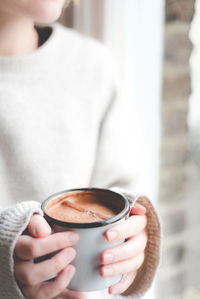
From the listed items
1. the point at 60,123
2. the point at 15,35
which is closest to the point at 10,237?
the point at 60,123

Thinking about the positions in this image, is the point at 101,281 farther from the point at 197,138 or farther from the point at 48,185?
the point at 197,138

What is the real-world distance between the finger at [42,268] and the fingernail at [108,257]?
36 millimetres

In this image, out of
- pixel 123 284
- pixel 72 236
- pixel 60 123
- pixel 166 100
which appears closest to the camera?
pixel 72 236

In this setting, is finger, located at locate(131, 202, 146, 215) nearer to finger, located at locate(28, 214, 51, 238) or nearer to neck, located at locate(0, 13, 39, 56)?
finger, located at locate(28, 214, 51, 238)

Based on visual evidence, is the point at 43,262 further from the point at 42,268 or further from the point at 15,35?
the point at 15,35

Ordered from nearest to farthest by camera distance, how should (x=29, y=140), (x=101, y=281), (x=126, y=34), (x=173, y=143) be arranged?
(x=101, y=281) < (x=29, y=140) < (x=126, y=34) < (x=173, y=143)

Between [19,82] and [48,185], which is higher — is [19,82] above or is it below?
above

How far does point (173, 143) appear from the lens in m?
1.04

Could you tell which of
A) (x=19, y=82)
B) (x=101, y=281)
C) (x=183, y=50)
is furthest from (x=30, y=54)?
(x=101, y=281)

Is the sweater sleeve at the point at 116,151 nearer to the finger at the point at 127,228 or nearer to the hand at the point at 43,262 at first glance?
the finger at the point at 127,228

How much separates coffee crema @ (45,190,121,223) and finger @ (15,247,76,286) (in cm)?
4

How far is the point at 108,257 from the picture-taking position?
1.46 ft

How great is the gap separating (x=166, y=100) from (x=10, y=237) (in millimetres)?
647

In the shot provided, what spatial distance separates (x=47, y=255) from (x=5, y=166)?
318 mm
